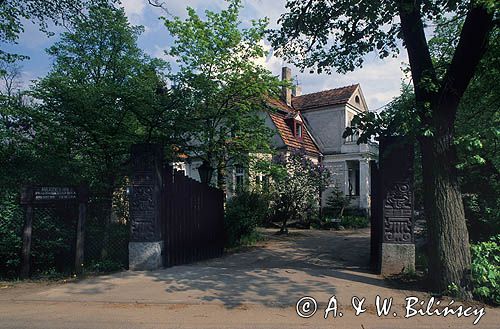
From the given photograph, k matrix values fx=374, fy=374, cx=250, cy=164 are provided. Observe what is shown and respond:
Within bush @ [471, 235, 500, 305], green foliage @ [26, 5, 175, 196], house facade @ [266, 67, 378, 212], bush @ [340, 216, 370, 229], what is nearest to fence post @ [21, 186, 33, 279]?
green foliage @ [26, 5, 175, 196]

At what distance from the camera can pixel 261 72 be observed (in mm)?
12164

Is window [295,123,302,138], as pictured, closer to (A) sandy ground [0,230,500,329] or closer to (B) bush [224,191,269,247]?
(B) bush [224,191,269,247]

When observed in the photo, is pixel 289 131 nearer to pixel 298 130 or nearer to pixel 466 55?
pixel 298 130

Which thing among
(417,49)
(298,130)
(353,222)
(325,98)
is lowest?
(353,222)

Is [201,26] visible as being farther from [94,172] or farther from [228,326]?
[228,326]

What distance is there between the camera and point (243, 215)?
43.2 ft

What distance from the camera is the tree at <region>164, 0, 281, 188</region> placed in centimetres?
1159

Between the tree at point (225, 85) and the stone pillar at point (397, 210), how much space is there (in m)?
5.25

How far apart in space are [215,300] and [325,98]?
80.9 feet

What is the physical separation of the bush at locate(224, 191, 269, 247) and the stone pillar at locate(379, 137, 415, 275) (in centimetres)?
614

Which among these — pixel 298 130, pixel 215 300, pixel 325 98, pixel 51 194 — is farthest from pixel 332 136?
pixel 215 300

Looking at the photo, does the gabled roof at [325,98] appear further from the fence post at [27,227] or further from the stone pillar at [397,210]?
the fence post at [27,227]

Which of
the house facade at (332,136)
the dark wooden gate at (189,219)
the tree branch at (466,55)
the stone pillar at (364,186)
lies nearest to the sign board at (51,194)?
the dark wooden gate at (189,219)

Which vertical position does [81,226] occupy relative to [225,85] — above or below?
below
